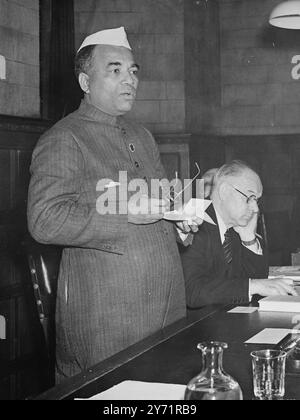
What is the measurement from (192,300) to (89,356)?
448mm

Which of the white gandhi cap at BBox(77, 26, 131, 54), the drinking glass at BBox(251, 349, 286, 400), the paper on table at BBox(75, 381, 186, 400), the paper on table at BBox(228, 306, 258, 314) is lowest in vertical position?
the paper on table at BBox(75, 381, 186, 400)

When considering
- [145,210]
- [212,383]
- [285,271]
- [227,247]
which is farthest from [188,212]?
[285,271]

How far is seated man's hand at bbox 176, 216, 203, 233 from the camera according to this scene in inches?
76.1

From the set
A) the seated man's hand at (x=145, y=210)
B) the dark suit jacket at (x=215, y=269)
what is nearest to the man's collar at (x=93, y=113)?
the seated man's hand at (x=145, y=210)

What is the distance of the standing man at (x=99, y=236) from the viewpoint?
5.97 feet

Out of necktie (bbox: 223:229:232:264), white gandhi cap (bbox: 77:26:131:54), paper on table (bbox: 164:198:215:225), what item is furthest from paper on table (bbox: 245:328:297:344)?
Answer: white gandhi cap (bbox: 77:26:131:54)

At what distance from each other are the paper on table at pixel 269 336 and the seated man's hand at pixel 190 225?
39cm

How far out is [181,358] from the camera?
141cm

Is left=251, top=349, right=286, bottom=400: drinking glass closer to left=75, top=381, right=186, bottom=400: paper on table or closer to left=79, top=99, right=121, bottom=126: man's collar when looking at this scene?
left=75, top=381, right=186, bottom=400: paper on table

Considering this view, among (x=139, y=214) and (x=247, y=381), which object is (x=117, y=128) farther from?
(x=247, y=381)

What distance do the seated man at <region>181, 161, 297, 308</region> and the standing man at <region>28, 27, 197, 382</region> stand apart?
0.17m

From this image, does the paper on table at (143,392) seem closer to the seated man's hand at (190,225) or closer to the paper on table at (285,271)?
the seated man's hand at (190,225)
